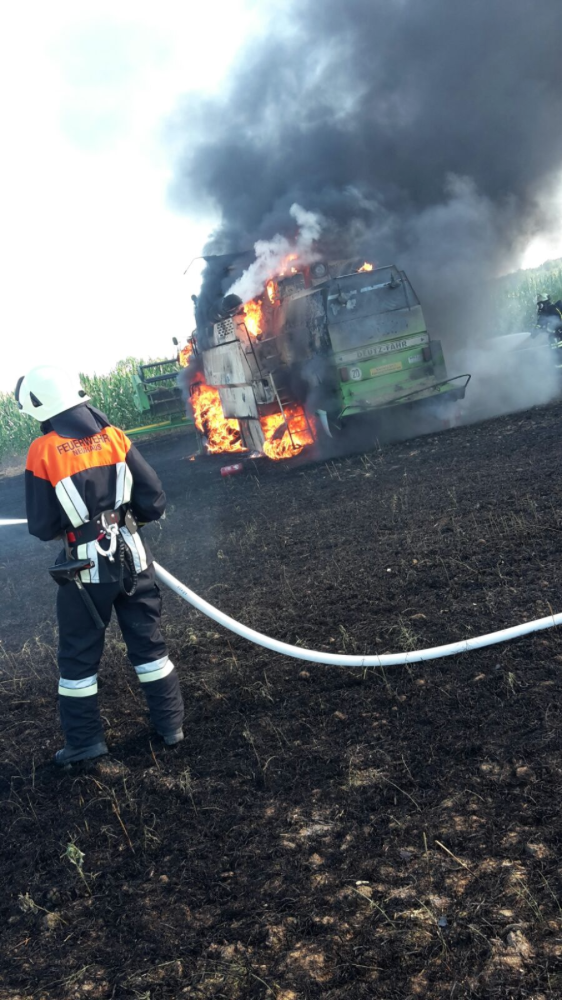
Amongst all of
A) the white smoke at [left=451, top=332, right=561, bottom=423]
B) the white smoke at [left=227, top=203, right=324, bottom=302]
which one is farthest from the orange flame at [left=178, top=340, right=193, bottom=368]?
the white smoke at [left=451, top=332, right=561, bottom=423]

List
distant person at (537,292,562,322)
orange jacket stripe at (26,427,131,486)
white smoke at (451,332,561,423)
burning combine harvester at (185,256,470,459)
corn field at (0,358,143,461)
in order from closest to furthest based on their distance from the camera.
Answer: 1. orange jacket stripe at (26,427,131,486)
2. burning combine harvester at (185,256,470,459)
3. white smoke at (451,332,561,423)
4. distant person at (537,292,562,322)
5. corn field at (0,358,143,461)

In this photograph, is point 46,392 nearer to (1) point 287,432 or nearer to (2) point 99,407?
(1) point 287,432

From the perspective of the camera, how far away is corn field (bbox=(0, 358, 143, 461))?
75.4 ft

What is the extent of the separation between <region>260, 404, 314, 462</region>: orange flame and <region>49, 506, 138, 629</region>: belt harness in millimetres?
8738

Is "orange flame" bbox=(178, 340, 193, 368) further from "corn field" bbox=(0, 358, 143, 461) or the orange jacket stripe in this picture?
the orange jacket stripe

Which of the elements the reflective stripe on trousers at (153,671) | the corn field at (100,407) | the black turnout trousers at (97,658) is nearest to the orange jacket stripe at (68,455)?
the black turnout trousers at (97,658)

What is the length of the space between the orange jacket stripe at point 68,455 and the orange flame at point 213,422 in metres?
11.7

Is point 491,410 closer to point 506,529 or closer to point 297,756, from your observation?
point 506,529

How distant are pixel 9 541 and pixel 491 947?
10559mm

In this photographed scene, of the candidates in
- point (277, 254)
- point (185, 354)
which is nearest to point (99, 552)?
point (277, 254)

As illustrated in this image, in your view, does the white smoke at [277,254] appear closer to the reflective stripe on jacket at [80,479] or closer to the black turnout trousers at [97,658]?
the reflective stripe on jacket at [80,479]

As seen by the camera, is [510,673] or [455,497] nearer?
[510,673]

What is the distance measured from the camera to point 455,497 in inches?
318

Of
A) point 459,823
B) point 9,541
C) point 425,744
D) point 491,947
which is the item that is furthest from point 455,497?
point 9,541
